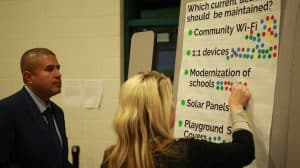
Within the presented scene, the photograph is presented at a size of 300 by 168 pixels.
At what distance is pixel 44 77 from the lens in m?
2.10

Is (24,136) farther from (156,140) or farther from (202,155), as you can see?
(202,155)

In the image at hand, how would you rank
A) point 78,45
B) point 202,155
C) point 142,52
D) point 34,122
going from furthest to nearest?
1. point 78,45
2. point 34,122
3. point 142,52
4. point 202,155

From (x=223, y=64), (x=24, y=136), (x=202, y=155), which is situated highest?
(x=223, y=64)

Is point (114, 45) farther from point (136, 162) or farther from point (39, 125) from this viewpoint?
point (136, 162)

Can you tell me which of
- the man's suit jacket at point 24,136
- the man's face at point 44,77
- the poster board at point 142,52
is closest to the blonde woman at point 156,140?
the poster board at point 142,52

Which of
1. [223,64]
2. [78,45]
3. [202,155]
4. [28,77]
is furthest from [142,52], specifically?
[78,45]

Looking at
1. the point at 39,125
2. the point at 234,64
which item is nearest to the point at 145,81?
the point at 234,64

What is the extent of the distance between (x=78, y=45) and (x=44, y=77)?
92 centimetres

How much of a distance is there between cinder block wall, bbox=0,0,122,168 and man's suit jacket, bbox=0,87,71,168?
2.94 feet

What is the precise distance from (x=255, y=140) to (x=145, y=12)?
2.18 meters

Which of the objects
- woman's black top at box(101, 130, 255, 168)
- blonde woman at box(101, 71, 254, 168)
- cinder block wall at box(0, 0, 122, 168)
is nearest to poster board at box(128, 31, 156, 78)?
blonde woman at box(101, 71, 254, 168)

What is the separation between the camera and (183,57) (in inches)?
59.7

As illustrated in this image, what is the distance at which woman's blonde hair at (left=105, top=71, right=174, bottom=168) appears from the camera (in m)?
1.15

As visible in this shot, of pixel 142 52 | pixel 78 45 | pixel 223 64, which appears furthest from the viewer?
pixel 78 45
